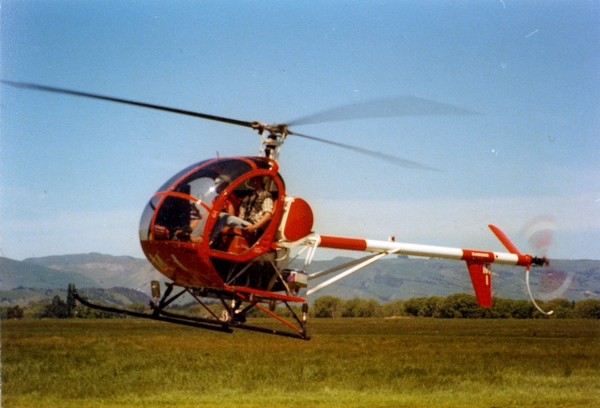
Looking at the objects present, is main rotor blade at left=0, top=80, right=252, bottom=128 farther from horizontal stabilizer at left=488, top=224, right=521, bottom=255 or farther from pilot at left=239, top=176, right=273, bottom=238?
horizontal stabilizer at left=488, top=224, right=521, bottom=255

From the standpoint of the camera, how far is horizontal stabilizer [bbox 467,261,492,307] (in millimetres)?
15336

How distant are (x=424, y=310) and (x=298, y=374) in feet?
301

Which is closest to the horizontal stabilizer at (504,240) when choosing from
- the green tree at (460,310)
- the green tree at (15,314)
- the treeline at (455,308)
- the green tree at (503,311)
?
the treeline at (455,308)

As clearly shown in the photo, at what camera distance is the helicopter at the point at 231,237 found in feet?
33.9

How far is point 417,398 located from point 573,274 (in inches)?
333

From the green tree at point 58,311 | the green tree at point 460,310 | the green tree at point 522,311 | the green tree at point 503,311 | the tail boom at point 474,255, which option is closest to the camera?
the tail boom at point 474,255

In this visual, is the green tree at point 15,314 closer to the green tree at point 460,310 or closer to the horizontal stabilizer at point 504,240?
the green tree at point 460,310

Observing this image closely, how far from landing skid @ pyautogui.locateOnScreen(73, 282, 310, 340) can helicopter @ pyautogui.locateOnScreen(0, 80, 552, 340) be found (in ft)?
0.05

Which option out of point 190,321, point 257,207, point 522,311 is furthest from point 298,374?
point 522,311

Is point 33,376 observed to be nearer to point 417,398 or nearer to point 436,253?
point 417,398

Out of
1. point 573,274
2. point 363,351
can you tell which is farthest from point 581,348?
point 573,274

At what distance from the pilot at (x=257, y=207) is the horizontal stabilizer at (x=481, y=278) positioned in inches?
239

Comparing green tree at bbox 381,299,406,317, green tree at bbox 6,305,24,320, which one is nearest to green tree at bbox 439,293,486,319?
green tree at bbox 381,299,406,317

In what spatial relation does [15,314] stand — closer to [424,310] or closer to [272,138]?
[424,310]
